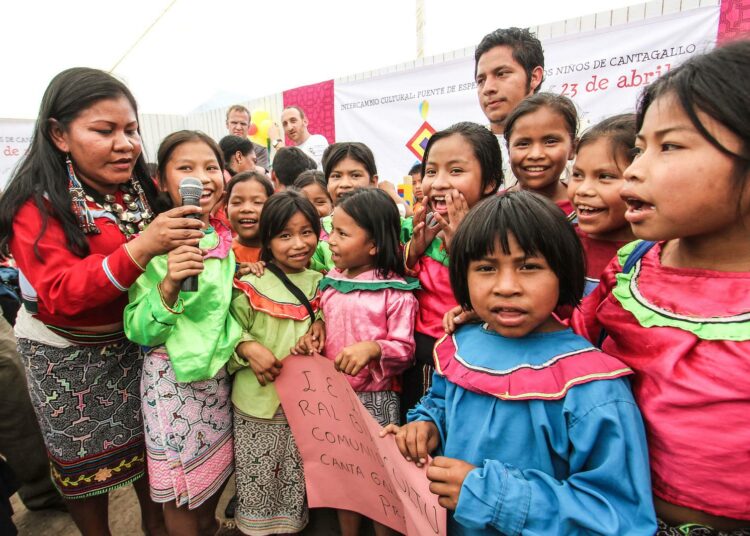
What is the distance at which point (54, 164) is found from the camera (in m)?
1.42

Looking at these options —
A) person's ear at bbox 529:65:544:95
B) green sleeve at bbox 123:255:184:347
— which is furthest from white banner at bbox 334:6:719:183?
green sleeve at bbox 123:255:184:347

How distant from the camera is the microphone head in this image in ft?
4.26

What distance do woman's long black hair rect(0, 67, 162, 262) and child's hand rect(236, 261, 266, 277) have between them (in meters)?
0.56

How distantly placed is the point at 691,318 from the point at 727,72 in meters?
0.46

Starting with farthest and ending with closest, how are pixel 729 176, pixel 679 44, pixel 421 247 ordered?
1. pixel 679 44
2. pixel 421 247
3. pixel 729 176

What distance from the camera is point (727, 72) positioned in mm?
767

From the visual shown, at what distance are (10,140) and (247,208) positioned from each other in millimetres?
9098

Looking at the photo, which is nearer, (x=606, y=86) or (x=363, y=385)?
(x=363, y=385)

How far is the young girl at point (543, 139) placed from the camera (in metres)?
1.45

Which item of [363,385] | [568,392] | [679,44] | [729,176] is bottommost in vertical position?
[363,385]

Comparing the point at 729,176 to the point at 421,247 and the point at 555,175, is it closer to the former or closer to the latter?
the point at 555,175

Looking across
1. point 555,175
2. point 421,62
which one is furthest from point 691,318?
point 421,62

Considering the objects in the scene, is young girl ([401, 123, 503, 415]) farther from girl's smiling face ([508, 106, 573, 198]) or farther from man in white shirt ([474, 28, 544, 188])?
man in white shirt ([474, 28, 544, 188])

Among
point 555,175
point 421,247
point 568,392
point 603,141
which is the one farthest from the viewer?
point 421,247
